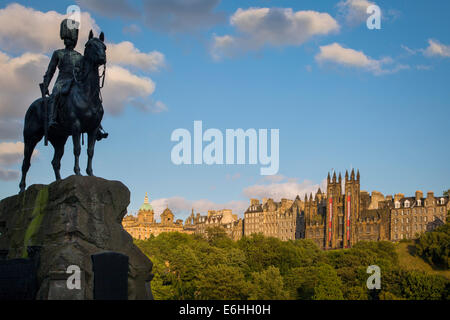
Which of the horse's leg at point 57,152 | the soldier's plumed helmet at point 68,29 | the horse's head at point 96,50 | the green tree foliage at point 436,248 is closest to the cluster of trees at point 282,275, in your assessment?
the green tree foliage at point 436,248

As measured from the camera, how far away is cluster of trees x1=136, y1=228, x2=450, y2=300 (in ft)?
220

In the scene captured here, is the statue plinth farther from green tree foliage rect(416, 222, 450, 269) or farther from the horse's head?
green tree foliage rect(416, 222, 450, 269)

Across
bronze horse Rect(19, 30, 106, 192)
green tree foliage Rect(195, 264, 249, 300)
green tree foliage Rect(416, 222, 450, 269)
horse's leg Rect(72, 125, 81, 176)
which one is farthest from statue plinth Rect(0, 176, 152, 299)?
green tree foliage Rect(416, 222, 450, 269)

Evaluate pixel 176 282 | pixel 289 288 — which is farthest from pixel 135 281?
pixel 176 282

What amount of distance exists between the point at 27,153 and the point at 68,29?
5474 mm

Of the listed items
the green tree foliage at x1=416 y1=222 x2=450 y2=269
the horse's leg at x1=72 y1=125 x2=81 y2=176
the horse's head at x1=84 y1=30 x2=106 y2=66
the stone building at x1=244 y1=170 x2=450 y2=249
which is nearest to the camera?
the horse's head at x1=84 y1=30 x2=106 y2=66

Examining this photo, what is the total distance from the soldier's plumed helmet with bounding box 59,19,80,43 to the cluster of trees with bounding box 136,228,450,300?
41562 millimetres

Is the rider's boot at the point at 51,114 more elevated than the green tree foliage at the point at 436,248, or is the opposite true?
the rider's boot at the point at 51,114

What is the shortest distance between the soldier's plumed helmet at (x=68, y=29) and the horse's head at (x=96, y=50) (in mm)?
2336

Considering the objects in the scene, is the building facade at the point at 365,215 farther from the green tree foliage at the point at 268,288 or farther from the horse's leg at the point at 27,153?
the horse's leg at the point at 27,153

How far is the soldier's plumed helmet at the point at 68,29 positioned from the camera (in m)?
24.5
